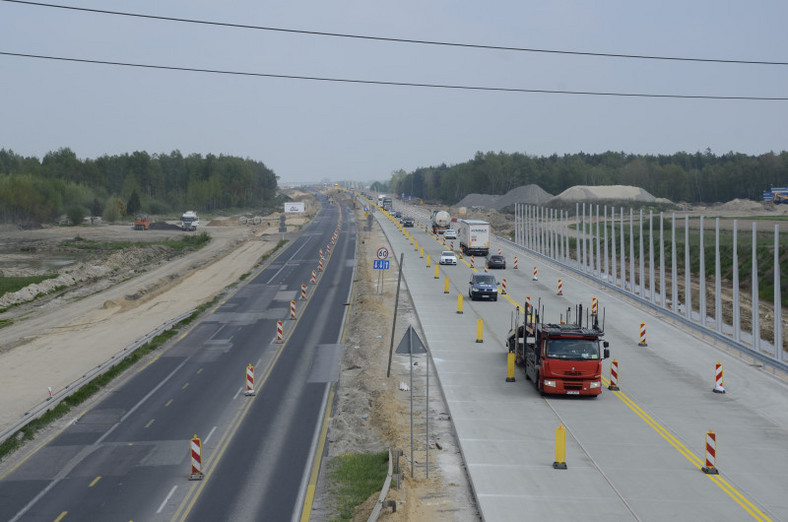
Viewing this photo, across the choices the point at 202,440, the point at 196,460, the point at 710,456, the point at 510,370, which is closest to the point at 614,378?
the point at 510,370

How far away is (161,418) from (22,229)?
13877cm

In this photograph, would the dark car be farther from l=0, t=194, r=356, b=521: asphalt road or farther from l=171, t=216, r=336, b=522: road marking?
l=171, t=216, r=336, b=522: road marking

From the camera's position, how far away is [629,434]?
2256 cm

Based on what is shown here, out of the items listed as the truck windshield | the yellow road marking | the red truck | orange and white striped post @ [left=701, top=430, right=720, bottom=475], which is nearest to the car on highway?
the red truck

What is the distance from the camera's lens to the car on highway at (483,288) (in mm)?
50438

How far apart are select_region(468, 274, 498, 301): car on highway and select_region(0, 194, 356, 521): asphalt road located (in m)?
11.4

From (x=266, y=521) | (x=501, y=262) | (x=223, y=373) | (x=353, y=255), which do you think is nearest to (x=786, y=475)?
(x=266, y=521)

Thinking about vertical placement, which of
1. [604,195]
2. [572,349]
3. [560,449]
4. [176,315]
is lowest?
[176,315]

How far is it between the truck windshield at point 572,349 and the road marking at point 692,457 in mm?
2025

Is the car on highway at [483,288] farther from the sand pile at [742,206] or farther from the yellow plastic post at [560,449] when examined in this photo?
the sand pile at [742,206]

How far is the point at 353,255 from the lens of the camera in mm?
88250

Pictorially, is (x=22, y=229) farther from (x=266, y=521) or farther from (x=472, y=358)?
(x=266, y=521)

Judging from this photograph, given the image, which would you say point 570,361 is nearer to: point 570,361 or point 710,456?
point 570,361

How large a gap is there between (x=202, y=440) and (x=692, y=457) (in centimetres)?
1327
